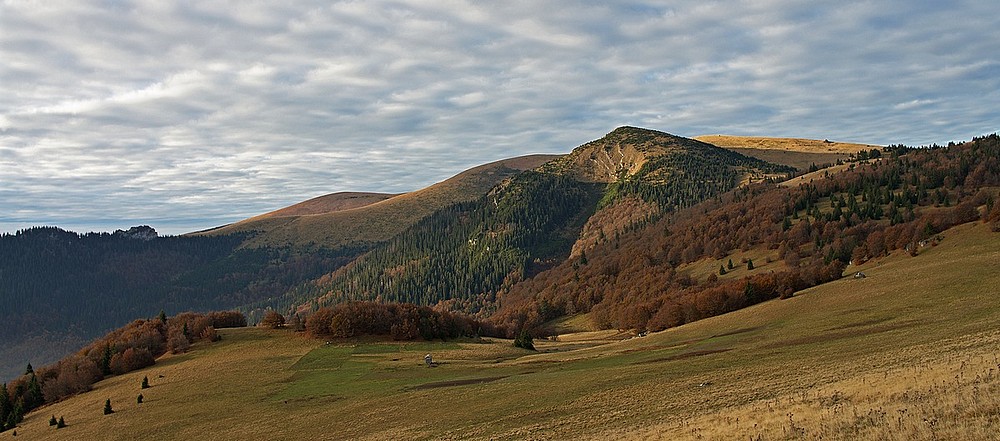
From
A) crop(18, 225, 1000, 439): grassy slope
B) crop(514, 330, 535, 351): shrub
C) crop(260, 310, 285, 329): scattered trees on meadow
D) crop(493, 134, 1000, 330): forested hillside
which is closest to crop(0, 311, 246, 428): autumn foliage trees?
crop(18, 225, 1000, 439): grassy slope

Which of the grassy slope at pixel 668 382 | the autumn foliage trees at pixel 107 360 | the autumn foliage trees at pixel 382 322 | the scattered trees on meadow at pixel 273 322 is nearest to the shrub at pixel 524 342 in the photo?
the grassy slope at pixel 668 382

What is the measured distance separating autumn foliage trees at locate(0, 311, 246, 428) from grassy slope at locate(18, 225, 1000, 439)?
3.89 meters

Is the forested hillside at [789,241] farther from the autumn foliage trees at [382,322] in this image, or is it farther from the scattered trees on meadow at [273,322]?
the scattered trees on meadow at [273,322]

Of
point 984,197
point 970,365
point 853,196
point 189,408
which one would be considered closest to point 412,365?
point 189,408

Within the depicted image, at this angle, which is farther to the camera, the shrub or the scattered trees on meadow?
the scattered trees on meadow

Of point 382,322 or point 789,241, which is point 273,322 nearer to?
point 382,322

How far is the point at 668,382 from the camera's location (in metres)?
38.9

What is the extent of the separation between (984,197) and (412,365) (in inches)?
4833

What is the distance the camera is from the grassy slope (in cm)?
2341

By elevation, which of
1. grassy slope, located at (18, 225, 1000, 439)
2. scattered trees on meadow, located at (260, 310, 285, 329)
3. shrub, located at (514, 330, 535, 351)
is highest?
scattered trees on meadow, located at (260, 310, 285, 329)

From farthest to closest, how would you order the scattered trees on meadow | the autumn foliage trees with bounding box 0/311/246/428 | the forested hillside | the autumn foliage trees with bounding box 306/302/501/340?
the scattered trees on meadow < the forested hillside < the autumn foliage trees with bounding box 306/302/501/340 < the autumn foliage trees with bounding box 0/311/246/428

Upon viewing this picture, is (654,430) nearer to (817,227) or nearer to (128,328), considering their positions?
(128,328)

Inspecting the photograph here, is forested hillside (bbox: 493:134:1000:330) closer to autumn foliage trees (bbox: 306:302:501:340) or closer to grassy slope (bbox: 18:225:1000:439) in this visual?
grassy slope (bbox: 18:225:1000:439)

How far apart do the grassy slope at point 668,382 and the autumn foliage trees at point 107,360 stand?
389 cm
